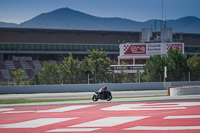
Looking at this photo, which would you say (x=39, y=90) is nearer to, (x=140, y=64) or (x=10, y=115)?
(x=10, y=115)

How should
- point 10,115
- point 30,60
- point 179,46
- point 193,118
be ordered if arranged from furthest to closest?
1. point 30,60
2. point 179,46
3. point 10,115
4. point 193,118

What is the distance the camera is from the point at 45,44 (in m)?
83.0

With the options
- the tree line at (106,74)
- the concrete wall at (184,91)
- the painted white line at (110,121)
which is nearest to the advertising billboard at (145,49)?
the tree line at (106,74)

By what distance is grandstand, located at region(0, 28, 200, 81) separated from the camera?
79750mm

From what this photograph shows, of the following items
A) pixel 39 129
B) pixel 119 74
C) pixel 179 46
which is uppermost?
pixel 179 46

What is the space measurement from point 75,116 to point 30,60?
6631 centimetres

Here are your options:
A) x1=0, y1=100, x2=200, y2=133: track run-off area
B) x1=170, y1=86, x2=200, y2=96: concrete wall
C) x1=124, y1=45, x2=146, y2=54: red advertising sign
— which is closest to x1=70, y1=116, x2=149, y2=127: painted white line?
x1=0, y1=100, x2=200, y2=133: track run-off area

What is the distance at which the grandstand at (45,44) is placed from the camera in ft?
262

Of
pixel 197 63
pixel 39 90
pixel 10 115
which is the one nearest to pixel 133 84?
pixel 39 90

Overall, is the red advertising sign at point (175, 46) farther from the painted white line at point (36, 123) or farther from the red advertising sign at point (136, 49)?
the painted white line at point (36, 123)

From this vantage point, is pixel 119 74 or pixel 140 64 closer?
pixel 119 74

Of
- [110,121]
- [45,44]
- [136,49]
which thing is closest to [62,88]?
[110,121]

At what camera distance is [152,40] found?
77.2 meters

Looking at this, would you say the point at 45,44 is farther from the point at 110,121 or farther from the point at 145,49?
the point at 110,121
